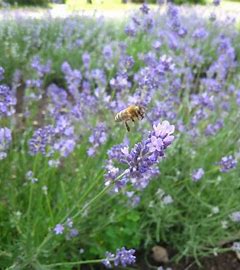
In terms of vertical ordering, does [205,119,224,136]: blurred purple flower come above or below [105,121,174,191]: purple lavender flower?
above

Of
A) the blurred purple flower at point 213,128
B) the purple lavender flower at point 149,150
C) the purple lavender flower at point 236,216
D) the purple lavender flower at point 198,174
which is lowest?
the purple lavender flower at point 149,150

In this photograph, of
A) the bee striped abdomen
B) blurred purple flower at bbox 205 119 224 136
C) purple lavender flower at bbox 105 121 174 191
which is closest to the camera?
purple lavender flower at bbox 105 121 174 191

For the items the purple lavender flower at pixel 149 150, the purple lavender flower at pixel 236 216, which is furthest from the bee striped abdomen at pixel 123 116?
the purple lavender flower at pixel 236 216

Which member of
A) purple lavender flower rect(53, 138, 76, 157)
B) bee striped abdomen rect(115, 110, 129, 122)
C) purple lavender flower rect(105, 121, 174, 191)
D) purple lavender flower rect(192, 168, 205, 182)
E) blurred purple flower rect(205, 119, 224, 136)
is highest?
blurred purple flower rect(205, 119, 224, 136)

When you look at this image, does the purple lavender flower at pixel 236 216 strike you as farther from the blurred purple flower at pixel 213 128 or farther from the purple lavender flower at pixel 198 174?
the blurred purple flower at pixel 213 128

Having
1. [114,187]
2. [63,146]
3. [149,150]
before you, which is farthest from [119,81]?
[149,150]

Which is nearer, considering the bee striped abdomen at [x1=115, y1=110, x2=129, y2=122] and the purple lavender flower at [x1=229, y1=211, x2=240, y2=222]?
the bee striped abdomen at [x1=115, y1=110, x2=129, y2=122]

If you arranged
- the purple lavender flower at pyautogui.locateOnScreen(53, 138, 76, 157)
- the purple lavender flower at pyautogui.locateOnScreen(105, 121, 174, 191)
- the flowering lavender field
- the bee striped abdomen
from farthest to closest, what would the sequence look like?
the purple lavender flower at pyautogui.locateOnScreen(53, 138, 76, 157), the flowering lavender field, the bee striped abdomen, the purple lavender flower at pyautogui.locateOnScreen(105, 121, 174, 191)

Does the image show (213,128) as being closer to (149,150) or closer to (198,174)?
(198,174)

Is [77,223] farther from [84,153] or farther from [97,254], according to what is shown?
[84,153]

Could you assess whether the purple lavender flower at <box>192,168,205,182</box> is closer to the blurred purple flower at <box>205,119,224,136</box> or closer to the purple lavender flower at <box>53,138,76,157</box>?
the blurred purple flower at <box>205,119,224,136</box>

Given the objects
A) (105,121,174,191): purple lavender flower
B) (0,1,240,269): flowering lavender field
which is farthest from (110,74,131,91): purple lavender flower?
(105,121,174,191): purple lavender flower
